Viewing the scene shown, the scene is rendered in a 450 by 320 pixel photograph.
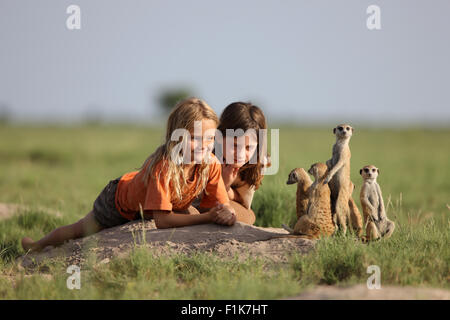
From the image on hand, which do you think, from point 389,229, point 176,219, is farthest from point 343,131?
point 176,219

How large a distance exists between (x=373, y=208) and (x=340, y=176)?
1.25 ft

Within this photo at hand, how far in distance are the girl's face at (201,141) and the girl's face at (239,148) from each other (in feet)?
1.76

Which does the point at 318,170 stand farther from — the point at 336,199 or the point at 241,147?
the point at 241,147

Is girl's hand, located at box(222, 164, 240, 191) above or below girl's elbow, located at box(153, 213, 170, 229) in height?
above

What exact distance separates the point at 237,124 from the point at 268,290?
206 centimetres

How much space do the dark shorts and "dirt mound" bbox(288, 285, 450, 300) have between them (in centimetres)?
237

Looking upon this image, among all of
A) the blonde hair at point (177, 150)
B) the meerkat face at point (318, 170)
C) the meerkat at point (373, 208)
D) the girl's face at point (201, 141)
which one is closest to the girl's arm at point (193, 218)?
the blonde hair at point (177, 150)

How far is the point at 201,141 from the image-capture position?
14.8 ft

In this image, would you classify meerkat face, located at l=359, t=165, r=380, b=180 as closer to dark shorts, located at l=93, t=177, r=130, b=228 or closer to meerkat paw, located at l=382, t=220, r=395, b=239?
meerkat paw, located at l=382, t=220, r=395, b=239

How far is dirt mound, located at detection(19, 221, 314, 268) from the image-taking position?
4.14m

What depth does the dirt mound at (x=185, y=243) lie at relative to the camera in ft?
13.6

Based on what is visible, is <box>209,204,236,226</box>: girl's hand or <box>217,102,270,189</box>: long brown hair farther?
<box>217,102,270,189</box>: long brown hair

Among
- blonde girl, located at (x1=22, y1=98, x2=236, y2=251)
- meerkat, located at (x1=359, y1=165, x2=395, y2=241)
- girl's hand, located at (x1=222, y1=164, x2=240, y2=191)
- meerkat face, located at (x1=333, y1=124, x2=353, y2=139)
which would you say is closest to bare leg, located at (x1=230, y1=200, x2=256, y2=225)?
girl's hand, located at (x1=222, y1=164, x2=240, y2=191)
